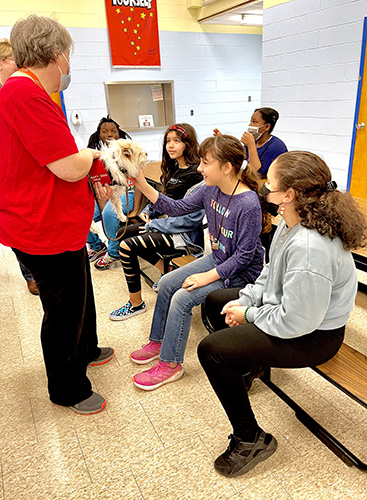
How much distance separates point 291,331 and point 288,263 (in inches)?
8.8

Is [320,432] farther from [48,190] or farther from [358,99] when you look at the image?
[358,99]

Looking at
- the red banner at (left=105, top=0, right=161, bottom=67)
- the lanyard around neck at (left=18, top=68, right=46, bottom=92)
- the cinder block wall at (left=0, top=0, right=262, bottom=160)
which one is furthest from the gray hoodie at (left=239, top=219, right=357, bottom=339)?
the red banner at (left=105, top=0, right=161, bottom=67)

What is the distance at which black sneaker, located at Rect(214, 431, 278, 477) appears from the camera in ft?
4.38

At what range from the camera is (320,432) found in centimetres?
145

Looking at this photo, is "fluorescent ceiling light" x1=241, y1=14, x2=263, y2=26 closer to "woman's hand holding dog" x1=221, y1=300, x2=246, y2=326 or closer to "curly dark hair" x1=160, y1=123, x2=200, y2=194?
"curly dark hair" x1=160, y1=123, x2=200, y2=194

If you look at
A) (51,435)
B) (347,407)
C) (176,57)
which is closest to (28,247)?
(51,435)

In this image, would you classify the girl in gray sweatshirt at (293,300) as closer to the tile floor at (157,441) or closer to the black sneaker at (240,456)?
the black sneaker at (240,456)

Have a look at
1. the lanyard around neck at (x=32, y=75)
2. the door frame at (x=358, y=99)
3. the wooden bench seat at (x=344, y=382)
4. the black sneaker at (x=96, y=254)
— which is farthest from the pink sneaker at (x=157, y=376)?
the door frame at (x=358, y=99)

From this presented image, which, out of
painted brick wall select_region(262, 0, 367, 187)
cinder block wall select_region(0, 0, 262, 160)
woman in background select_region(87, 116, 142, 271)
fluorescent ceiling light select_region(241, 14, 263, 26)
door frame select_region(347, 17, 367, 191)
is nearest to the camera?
woman in background select_region(87, 116, 142, 271)

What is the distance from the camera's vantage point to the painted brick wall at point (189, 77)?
508 centimetres

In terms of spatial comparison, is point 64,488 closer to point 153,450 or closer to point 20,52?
point 153,450

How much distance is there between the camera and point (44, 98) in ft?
3.86

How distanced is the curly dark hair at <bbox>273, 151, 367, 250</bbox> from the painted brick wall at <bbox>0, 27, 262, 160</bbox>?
4.66 metres

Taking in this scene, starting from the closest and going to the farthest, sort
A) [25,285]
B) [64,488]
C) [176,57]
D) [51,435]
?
[64,488] < [51,435] < [25,285] < [176,57]
